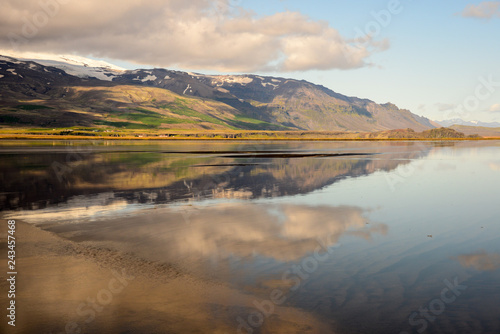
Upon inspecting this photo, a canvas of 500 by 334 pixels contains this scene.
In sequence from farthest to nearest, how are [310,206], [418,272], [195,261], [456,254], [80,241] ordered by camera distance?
[310,206] < [80,241] < [456,254] < [195,261] < [418,272]

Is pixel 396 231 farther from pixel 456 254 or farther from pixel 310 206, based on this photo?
pixel 310 206

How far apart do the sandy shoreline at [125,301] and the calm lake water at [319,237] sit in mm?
560

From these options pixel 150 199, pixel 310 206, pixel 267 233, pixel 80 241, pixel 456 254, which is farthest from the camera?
pixel 150 199

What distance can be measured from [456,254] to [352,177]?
30.4 metres

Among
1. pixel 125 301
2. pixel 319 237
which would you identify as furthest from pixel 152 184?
pixel 125 301

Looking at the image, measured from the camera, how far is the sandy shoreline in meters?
10.2

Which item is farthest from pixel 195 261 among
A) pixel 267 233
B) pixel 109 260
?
pixel 267 233

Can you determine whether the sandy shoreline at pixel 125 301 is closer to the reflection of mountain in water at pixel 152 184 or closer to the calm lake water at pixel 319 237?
the calm lake water at pixel 319 237

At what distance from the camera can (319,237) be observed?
1953 cm

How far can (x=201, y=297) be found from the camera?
472 inches

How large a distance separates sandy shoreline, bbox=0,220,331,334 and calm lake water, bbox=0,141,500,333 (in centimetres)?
Answer: 56

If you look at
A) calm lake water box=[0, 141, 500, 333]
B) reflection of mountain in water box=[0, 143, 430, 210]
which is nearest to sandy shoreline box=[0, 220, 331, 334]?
calm lake water box=[0, 141, 500, 333]

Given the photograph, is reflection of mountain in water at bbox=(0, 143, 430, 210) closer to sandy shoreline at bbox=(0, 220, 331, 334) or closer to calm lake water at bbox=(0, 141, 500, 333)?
calm lake water at bbox=(0, 141, 500, 333)

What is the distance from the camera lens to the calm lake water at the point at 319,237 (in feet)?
38.0
